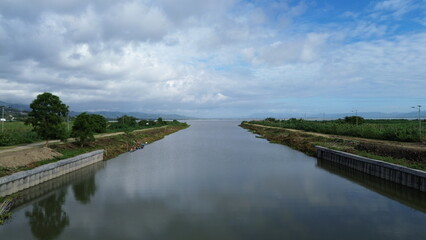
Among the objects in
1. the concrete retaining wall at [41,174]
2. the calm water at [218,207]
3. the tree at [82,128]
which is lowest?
the calm water at [218,207]

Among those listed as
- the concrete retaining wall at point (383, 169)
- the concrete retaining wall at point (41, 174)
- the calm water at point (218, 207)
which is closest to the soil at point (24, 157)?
the concrete retaining wall at point (41, 174)

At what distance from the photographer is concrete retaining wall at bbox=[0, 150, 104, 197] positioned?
12055mm

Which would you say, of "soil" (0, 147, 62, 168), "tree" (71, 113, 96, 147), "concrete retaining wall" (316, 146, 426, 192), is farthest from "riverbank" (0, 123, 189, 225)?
"concrete retaining wall" (316, 146, 426, 192)

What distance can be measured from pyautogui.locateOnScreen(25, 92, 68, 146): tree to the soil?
121cm

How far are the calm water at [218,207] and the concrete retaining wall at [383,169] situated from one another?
602 mm

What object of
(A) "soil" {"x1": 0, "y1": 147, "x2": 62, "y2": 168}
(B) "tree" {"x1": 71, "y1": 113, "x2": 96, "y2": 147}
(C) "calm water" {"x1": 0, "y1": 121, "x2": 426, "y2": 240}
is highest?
(B) "tree" {"x1": 71, "y1": 113, "x2": 96, "y2": 147}

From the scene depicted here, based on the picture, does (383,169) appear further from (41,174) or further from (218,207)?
(41,174)

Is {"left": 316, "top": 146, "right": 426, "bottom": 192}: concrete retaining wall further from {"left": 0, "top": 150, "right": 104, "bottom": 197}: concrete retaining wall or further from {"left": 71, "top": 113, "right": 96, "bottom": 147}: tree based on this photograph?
{"left": 71, "top": 113, "right": 96, "bottom": 147}: tree

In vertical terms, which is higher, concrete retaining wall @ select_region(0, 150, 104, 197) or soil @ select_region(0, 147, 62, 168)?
soil @ select_region(0, 147, 62, 168)

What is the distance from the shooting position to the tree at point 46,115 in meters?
18.1

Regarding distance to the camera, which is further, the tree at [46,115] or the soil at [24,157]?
the tree at [46,115]

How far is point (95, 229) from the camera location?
911 centimetres

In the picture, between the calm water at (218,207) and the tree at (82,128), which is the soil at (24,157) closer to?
the calm water at (218,207)

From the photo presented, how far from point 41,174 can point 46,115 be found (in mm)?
5064
